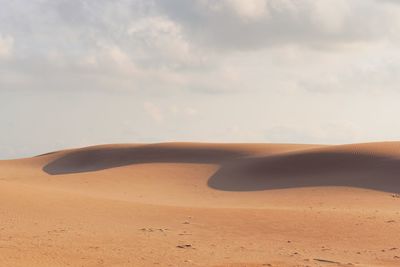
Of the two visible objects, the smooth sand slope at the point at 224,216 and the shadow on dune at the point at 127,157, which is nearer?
the smooth sand slope at the point at 224,216

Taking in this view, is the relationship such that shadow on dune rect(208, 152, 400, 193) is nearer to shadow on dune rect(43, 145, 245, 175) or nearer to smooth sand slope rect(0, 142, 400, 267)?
smooth sand slope rect(0, 142, 400, 267)

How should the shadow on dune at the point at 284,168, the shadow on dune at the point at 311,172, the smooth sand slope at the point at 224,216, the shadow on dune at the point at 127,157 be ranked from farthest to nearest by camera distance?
the shadow on dune at the point at 127,157
the shadow on dune at the point at 284,168
the shadow on dune at the point at 311,172
the smooth sand slope at the point at 224,216

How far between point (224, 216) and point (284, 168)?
14.3 meters

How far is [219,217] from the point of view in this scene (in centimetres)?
1346

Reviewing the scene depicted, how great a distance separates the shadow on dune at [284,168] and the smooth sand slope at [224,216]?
7 cm

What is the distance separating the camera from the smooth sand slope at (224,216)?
9172 mm

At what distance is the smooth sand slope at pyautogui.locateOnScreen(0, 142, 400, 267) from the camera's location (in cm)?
917

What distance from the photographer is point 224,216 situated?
13.6 meters

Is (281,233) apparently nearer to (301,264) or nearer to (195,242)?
(195,242)

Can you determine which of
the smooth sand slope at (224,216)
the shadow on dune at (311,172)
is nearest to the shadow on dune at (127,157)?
the shadow on dune at (311,172)

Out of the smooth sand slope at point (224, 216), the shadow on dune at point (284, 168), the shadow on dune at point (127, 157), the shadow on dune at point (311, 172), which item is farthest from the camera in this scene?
the shadow on dune at point (127, 157)

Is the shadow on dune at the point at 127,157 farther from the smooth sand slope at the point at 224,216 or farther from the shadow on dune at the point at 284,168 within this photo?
the smooth sand slope at the point at 224,216

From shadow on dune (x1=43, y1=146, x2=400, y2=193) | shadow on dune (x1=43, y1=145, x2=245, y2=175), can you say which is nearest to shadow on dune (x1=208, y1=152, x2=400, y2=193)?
shadow on dune (x1=43, y1=146, x2=400, y2=193)

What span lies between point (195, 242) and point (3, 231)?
13.0 ft
